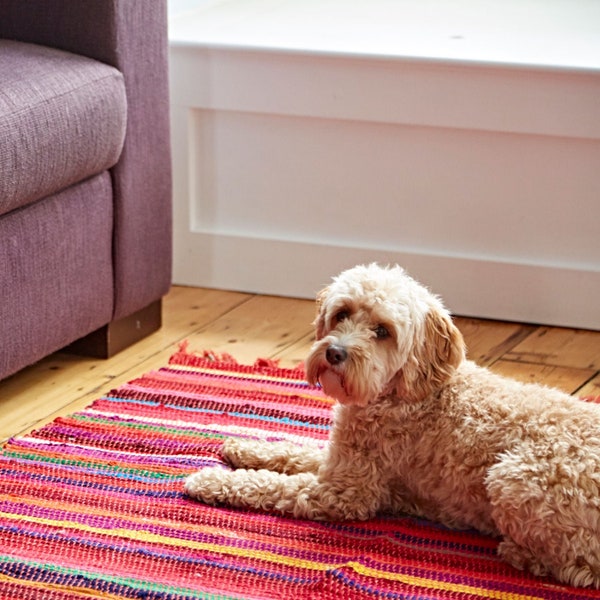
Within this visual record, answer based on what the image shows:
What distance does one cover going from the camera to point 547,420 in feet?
5.30

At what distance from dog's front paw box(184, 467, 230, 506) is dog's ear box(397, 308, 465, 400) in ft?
0.98

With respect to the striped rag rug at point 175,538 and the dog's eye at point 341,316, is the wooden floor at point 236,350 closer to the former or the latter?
the striped rag rug at point 175,538

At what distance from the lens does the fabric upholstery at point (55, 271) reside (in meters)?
2.02

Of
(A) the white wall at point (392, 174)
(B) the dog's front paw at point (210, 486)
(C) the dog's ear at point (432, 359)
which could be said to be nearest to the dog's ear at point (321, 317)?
(C) the dog's ear at point (432, 359)

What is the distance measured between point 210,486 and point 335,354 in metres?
0.30

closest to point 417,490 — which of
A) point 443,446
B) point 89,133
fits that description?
point 443,446

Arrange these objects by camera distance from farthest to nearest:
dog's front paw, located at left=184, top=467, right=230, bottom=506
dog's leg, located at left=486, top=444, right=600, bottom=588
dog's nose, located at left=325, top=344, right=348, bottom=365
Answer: dog's front paw, located at left=184, top=467, right=230, bottom=506 < dog's nose, located at left=325, top=344, right=348, bottom=365 < dog's leg, located at left=486, top=444, right=600, bottom=588

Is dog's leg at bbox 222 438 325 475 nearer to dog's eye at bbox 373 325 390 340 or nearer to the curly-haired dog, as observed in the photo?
the curly-haired dog

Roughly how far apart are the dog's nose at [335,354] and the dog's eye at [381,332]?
0.20 feet

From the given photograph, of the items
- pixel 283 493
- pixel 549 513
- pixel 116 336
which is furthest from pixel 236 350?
pixel 549 513

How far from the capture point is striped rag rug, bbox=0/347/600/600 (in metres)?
1.55

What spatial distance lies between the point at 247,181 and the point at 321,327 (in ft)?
3.47

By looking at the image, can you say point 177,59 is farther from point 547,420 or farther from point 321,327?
point 547,420

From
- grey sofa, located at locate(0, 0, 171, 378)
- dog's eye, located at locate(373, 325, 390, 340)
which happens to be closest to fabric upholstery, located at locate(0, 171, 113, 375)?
grey sofa, located at locate(0, 0, 171, 378)
